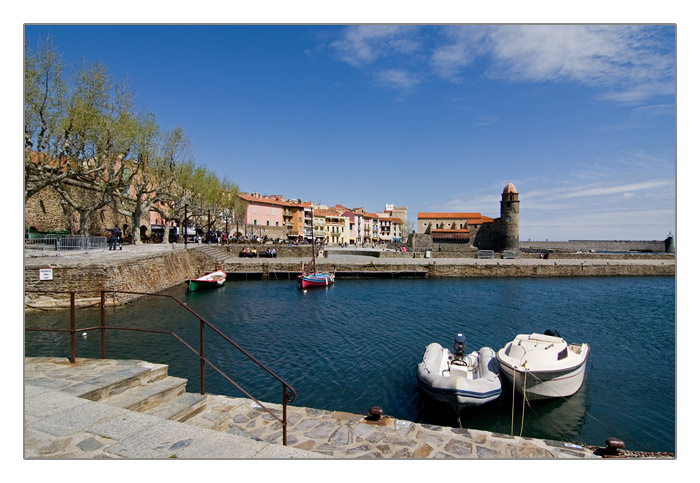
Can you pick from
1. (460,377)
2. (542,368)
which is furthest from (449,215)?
(460,377)

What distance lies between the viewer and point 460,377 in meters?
10.2

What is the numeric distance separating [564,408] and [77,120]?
1162 inches

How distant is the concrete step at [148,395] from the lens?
18.5ft

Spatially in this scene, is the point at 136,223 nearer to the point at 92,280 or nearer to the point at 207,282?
the point at 207,282

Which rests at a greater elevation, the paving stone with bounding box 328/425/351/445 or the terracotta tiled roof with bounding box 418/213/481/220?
the terracotta tiled roof with bounding box 418/213/481/220

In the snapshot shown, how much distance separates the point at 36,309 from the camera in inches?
734

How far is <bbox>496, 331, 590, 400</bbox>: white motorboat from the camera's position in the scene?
10.6 m

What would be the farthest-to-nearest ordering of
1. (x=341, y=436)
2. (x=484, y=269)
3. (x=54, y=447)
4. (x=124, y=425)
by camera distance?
(x=484, y=269) < (x=341, y=436) < (x=124, y=425) < (x=54, y=447)

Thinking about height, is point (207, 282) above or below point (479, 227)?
below

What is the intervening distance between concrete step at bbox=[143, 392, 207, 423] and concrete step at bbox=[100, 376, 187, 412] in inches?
3.5

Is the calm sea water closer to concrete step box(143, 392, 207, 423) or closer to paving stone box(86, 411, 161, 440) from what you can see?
concrete step box(143, 392, 207, 423)

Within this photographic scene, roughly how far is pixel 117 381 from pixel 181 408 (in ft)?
3.64

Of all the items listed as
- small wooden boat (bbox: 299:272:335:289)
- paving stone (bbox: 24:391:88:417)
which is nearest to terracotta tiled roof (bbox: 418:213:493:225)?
small wooden boat (bbox: 299:272:335:289)

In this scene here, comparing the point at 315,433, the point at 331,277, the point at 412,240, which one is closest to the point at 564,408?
the point at 315,433
